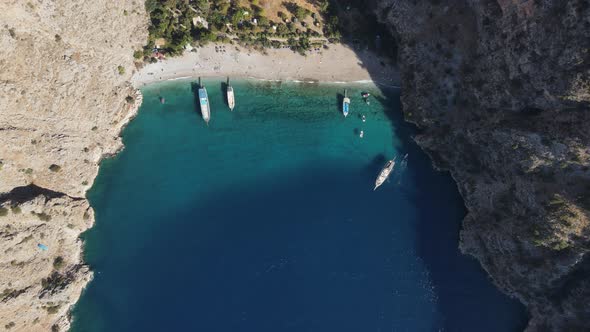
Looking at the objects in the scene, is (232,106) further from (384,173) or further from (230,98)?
(384,173)

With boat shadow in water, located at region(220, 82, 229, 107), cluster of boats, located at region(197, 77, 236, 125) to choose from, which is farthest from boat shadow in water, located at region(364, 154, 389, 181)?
boat shadow in water, located at region(220, 82, 229, 107)

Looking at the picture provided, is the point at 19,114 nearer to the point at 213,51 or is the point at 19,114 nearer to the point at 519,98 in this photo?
the point at 213,51

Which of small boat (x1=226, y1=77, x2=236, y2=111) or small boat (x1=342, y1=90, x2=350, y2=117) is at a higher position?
small boat (x1=226, y1=77, x2=236, y2=111)

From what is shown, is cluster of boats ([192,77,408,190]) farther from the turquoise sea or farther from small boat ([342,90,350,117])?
the turquoise sea

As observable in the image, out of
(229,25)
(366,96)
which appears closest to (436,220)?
(366,96)

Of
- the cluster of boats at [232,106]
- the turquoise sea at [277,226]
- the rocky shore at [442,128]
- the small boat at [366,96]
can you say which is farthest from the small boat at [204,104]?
the small boat at [366,96]
